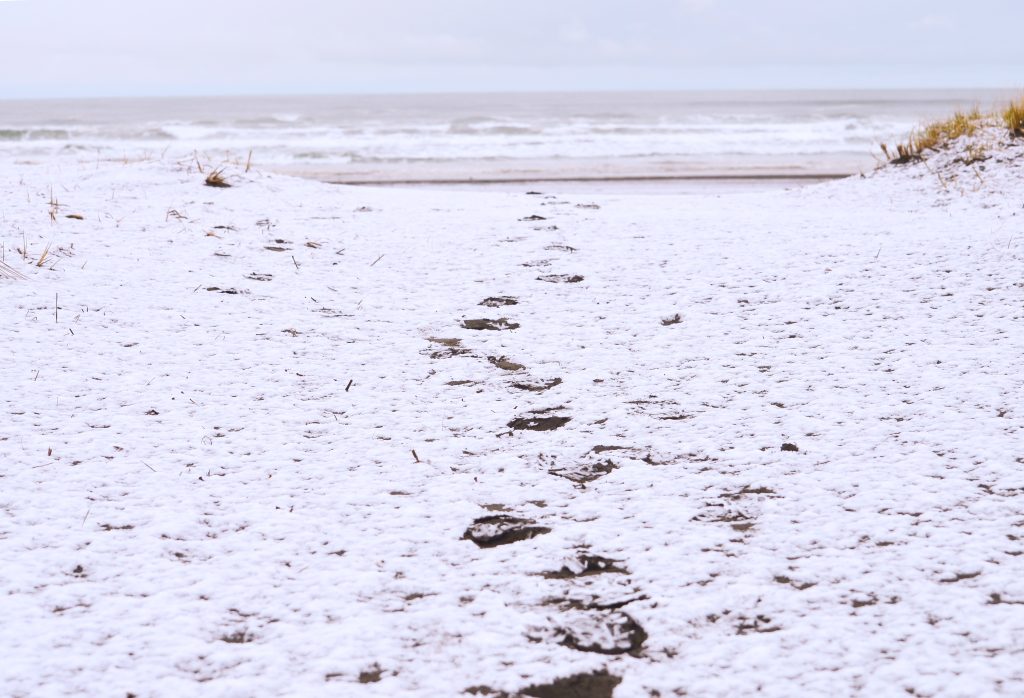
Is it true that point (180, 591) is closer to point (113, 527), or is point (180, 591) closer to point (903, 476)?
point (113, 527)

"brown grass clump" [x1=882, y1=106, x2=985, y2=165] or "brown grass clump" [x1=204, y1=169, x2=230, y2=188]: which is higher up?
"brown grass clump" [x1=882, y1=106, x2=985, y2=165]

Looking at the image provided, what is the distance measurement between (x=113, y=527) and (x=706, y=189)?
11290 millimetres

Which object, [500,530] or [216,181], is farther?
[216,181]

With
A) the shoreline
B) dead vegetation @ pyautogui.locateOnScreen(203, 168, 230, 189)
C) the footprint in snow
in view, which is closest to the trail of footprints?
the footprint in snow

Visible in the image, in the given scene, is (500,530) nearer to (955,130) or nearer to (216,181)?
(216,181)

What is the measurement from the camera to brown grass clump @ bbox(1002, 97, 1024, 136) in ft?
18.2

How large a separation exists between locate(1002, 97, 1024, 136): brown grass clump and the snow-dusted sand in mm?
2172

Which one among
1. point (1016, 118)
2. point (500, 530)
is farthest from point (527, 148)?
point (500, 530)

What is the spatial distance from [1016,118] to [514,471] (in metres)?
5.72

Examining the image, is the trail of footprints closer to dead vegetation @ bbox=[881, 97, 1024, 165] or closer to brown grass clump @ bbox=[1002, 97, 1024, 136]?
dead vegetation @ bbox=[881, 97, 1024, 165]

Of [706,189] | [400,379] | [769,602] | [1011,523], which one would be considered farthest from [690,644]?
[706,189]

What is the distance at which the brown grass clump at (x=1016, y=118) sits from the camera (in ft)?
18.2

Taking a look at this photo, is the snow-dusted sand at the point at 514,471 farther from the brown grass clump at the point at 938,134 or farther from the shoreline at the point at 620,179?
the shoreline at the point at 620,179

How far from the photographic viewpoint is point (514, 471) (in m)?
1.98
